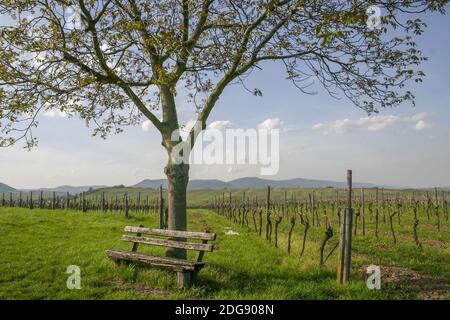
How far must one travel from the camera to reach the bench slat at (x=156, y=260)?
27.3 feet

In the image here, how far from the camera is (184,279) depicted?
8.37 m

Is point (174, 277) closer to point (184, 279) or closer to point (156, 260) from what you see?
point (156, 260)

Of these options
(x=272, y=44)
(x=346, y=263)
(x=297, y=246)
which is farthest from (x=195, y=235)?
(x=297, y=246)

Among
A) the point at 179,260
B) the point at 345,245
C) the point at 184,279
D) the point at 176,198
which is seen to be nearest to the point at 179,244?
the point at 179,260

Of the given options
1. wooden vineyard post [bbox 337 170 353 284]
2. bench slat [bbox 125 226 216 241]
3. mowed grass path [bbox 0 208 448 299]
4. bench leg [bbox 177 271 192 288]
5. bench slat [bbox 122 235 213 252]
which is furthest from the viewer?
bench slat [bbox 125 226 216 241]

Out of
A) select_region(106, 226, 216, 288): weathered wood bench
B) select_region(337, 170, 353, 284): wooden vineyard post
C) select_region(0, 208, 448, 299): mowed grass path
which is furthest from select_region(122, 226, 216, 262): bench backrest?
select_region(337, 170, 353, 284): wooden vineyard post

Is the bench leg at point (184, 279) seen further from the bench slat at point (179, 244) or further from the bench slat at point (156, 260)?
the bench slat at point (179, 244)

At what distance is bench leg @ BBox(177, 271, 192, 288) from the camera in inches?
328

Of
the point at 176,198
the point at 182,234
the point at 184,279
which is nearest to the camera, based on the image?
the point at 184,279

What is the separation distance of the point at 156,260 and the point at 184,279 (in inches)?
37.3

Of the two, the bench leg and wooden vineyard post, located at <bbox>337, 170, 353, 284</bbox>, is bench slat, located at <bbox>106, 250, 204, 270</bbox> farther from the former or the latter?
wooden vineyard post, located at <bbox>337, 170, 353, 284</bbox>

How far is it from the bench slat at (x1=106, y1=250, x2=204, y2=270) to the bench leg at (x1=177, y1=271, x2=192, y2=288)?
14 cm

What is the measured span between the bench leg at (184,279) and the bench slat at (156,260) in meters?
0.14
